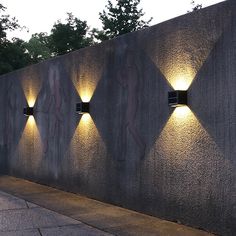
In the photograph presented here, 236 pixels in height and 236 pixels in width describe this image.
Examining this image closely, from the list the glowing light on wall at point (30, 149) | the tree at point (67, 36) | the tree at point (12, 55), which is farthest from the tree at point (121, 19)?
the glowing light on wall at point (30, 149)

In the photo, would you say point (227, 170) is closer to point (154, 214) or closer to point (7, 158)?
point (154, 214)

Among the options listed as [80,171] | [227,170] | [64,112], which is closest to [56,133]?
[64,112]

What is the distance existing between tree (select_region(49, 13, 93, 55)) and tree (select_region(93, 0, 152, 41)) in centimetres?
214

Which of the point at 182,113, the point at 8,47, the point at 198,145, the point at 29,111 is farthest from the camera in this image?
the point at 8,47

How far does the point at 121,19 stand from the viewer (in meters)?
49.3

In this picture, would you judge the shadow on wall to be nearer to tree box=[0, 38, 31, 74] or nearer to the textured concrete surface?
the textured concrete surface

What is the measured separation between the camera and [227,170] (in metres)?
6.07

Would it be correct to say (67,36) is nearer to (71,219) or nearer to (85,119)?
(85,119)

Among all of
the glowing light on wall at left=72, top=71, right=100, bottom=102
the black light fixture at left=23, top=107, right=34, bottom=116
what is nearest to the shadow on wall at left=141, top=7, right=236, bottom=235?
the glowing light on wall at left=72, top=71, right=100, bottom=102

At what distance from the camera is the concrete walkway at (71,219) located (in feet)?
21.4

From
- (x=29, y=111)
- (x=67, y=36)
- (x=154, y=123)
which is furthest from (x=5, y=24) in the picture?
(x=154, y=123)

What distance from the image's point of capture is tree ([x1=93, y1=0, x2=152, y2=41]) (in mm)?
48281

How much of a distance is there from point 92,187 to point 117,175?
1.08m

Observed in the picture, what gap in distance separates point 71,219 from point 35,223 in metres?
0.61
